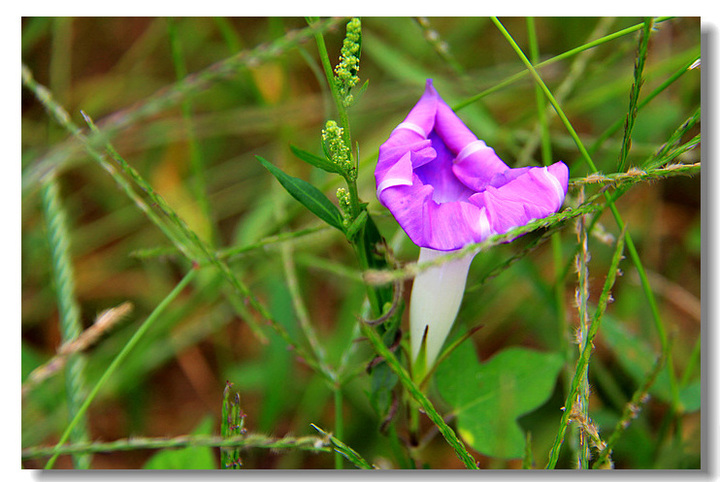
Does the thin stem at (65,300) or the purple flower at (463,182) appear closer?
the purple flower at (463,182)

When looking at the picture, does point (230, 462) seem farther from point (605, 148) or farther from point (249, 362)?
point (605, 148)

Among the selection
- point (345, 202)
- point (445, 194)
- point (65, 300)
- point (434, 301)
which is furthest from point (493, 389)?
point (65, 300)

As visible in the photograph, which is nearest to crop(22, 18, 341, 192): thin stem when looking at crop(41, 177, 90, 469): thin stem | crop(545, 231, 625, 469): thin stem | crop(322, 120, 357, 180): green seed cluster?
crop(41, 177, 90, 469): thin stem

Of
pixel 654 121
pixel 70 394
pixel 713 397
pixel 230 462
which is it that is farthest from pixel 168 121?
pixel 713 397

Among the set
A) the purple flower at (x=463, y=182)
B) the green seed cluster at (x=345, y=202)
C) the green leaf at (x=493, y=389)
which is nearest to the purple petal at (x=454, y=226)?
the purple flower at (x=463, y=182)

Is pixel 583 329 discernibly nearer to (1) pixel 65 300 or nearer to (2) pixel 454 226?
(2) pixel 454 226

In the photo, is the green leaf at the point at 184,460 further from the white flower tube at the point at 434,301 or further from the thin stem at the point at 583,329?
the thin stem at the point at 583,329

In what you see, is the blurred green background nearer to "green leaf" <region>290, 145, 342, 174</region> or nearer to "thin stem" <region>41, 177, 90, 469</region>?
"thin stem" <region>41, 177, 90, 469</region>

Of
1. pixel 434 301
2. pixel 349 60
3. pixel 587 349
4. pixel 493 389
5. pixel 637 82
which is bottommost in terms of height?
pixel 493 389
